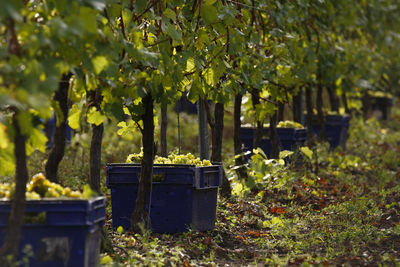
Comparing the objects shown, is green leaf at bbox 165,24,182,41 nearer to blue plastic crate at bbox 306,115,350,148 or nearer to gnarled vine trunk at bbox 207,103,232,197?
gnarled vine trunk at bbox 207,103,232,197

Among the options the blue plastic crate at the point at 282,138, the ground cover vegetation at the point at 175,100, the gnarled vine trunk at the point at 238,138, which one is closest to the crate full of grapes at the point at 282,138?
the blue plastic crate at the point at 282,138

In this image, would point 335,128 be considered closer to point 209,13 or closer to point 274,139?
point 274,139

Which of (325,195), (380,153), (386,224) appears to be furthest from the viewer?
(380,153)

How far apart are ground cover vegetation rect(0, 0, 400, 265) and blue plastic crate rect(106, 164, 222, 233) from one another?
0.16 meters

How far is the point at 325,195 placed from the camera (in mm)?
8789

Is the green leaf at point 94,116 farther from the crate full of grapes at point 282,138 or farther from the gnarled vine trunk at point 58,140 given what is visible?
the crate full of grapes at point 282,138

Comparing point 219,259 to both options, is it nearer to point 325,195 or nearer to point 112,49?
point 112,49

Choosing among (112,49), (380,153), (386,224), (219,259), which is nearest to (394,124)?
(380,153)

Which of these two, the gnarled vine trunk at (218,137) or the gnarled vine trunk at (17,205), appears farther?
the gnarled vine trunk at (218,137)

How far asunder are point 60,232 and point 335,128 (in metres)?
9.64

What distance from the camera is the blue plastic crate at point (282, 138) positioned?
408 inches

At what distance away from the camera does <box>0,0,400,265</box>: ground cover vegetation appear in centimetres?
369

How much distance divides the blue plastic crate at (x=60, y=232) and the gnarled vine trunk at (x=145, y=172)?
5.22 ft

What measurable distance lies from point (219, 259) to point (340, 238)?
47.0 inches
